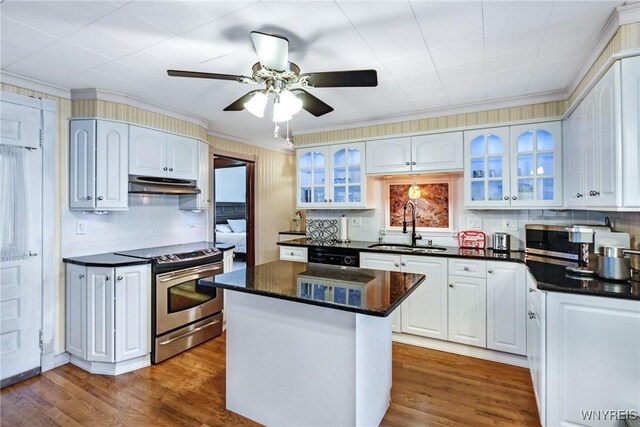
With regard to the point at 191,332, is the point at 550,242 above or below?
above

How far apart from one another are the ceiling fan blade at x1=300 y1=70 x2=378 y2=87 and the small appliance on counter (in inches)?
89.1

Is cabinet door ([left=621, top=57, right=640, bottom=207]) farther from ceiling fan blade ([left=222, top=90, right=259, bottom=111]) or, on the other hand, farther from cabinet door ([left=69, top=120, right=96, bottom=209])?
cabinet door ([left=69, top=120, right=96, bottom=209])

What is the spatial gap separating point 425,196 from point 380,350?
2.23m

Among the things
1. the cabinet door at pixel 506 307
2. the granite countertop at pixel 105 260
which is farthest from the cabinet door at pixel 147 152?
the cabinet door at pixel 506 307

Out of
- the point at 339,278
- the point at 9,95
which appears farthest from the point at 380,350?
the point at 9,95

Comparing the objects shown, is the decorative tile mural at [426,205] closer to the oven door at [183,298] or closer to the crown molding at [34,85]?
the oven door at [183,298]

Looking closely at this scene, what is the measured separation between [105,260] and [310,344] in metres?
2.03

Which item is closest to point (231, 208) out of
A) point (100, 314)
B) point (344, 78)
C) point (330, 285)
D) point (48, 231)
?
point (48, 231)

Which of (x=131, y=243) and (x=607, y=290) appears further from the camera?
(x=131, y=243)

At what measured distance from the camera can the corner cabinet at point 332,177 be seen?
387 cm

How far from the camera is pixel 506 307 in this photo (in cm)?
284

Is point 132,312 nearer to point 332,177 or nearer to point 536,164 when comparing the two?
point 332,177

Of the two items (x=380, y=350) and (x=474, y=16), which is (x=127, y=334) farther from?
(x=474, y=16)

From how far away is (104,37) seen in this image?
6.49 ft
